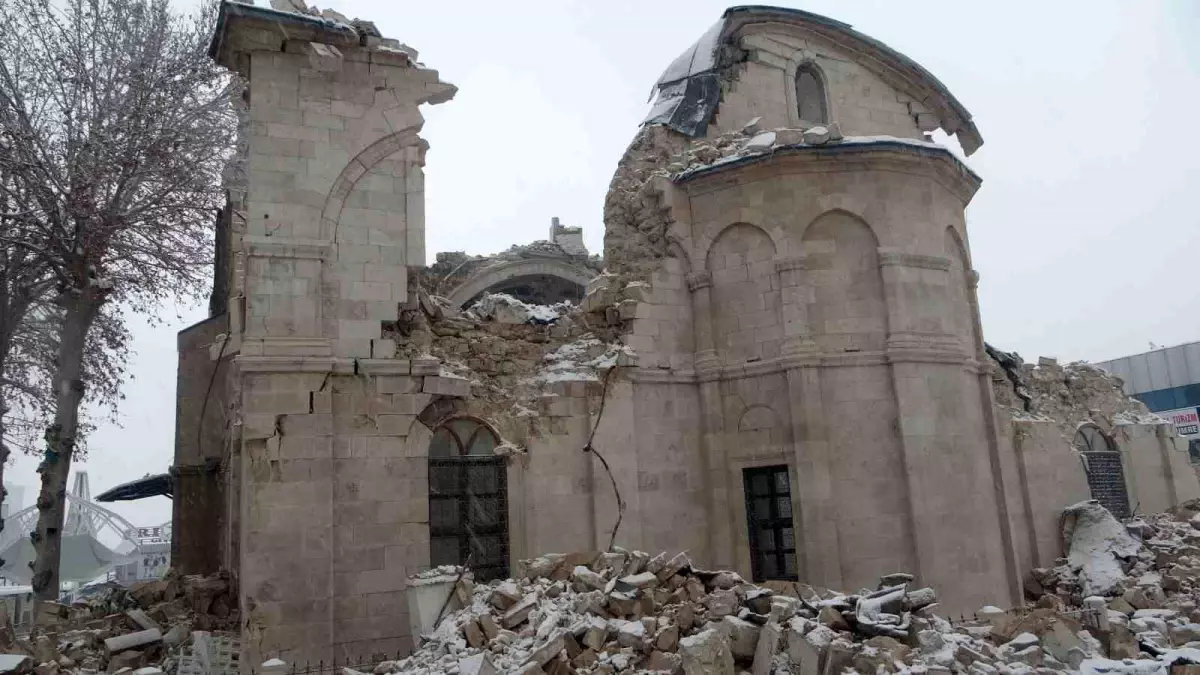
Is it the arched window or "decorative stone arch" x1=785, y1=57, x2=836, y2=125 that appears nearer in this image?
"decorative stone arch" x1=785, y1=57, x2=836, y2=125

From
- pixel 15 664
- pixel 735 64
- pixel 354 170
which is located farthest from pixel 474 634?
pixel 735 64

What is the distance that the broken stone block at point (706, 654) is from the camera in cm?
617

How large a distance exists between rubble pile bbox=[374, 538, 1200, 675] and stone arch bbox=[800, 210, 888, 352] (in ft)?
14.9

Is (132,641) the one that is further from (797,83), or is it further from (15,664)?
(797,83)

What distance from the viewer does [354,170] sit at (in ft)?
34.1

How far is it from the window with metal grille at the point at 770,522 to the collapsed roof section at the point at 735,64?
5.58 meters

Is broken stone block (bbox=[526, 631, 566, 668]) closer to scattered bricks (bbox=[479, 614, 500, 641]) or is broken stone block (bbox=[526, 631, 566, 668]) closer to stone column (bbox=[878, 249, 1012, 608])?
scattered bricks (bbox=[479, 614, 500, 641])

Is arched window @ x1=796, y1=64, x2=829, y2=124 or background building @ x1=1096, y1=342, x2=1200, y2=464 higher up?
arched window @ x1=796, y1=64, x2=829, y2=124

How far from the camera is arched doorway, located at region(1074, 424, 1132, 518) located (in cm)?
1588

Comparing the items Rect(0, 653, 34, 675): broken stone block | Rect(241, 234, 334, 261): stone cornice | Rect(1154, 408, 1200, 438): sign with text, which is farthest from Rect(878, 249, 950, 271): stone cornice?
Rect(1154, 408, 1200, 438): sign with text

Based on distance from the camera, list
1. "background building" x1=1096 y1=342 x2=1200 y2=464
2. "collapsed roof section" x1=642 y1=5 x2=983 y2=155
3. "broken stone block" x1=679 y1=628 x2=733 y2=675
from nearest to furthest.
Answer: "broken stone block" x1=679 y1=628 x2=733 y2=675, "collapsed roof section" x1=642 y1=5 x2=983 y2=155, "background building" x1=1096 y1=342 x2=1200 y2=464

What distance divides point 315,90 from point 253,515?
16.7ft

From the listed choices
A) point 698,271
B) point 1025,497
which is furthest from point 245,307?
point 1025,497

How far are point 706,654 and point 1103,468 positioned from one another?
1336 centimetres
